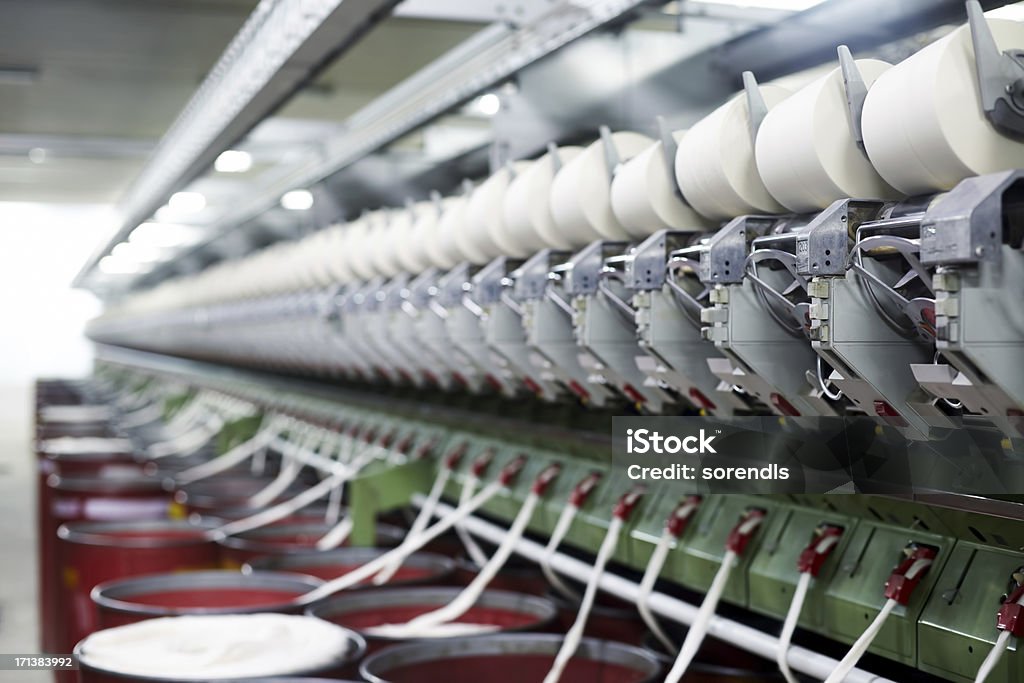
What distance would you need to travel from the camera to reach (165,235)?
36.9 feet

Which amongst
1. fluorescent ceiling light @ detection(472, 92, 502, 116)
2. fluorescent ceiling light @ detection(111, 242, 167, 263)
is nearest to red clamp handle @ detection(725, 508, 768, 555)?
fluorescent ceiling light @ detection(472, 92, 502, 116)

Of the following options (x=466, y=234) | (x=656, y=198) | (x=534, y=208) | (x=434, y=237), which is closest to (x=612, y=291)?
(x=656, y=198)

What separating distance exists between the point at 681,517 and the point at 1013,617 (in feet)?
3.21

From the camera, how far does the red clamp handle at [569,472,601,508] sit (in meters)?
3.03

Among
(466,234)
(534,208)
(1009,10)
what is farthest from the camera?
(466,234)

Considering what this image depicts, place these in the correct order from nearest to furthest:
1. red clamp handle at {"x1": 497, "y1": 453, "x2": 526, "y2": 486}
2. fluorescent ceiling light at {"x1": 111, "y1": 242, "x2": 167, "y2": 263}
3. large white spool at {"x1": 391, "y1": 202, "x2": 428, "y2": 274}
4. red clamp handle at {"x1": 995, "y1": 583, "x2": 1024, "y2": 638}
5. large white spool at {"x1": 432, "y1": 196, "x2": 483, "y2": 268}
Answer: red clamp handle at {"x1": 995, "y1": 583, "x2": 1024, "y2": 638}
large white spool at {"x1": 432, "y1": 196, "x2": 483, "y2": 268}
red clamp handle at {"x1": 497, "y1": 453, "x2": 526, "y2": 486}
large white spool at {"x1": 391, "y1": 202, "x2": 428, "y2": 274}
fluorescent ceiling light at {"x1": 111, "y1": 242, "x2": 167, "y2": 263}

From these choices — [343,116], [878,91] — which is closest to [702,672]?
[878,91]

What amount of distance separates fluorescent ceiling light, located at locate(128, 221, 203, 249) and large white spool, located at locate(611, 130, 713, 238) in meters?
6.82

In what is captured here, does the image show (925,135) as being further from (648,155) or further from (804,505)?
(804,505)

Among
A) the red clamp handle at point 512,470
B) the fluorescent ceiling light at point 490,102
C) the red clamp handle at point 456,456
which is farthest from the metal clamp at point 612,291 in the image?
the red clamp handle at point 456,456

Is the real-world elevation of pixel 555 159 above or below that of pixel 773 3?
below

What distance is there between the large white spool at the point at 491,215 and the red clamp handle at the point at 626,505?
63 centimetres

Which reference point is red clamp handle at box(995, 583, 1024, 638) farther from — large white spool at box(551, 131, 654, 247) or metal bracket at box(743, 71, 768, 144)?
large white spool at box(551, 131, 654, 247)

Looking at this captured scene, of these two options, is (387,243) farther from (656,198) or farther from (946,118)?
(946,118)
